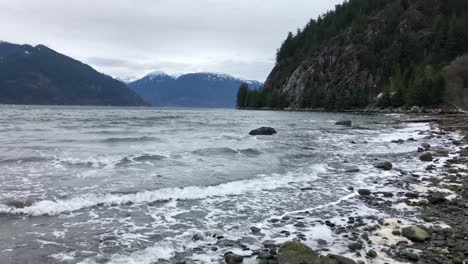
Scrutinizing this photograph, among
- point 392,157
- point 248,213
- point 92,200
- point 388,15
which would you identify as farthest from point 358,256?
point 388,15

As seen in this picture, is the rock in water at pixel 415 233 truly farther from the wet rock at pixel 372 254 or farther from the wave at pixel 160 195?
the wave at pixel 160 195

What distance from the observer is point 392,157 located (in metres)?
27.6

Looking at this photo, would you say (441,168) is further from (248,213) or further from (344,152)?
(248,213)

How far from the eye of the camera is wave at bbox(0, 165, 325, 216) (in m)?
14.3

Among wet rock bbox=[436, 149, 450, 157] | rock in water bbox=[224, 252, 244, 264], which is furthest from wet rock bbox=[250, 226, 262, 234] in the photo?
wet rock bbox=[436, 149, 450, 157]

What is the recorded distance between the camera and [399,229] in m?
12.1

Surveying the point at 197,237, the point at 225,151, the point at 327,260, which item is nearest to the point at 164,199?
the point at 197,237

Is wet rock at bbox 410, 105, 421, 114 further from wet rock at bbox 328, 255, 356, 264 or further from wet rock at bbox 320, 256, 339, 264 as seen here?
wet rock at bbox 320, 256, 339, 264

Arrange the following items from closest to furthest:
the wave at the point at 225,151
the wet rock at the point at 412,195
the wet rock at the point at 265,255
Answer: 1. the wet rock at the point at 265,255
2. the wet rock at the point at 412,195
3. the wave at the point at 225,151

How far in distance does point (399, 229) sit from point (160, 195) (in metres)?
9.40

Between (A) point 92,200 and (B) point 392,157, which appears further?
(B) point 392,157

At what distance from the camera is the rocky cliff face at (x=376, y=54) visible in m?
125

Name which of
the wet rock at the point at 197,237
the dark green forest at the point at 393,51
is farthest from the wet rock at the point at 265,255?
the dark green forest at the point at 393,51

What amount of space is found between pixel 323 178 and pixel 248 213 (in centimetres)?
760
